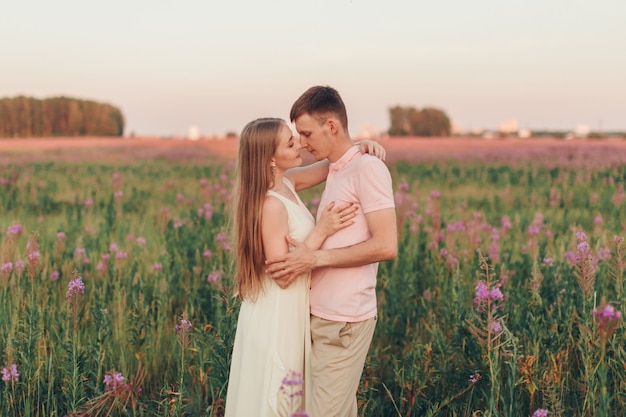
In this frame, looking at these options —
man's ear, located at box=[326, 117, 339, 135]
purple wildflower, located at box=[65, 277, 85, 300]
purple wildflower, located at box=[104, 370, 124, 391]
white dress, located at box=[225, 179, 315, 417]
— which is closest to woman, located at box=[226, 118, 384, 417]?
white dress, located at box=[225, 179, 315, 417]

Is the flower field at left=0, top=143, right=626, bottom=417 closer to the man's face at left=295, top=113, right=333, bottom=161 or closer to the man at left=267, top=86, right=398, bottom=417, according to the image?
the man at left=267, top=86, right=398, bottom=417

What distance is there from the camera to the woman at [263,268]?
2865mm

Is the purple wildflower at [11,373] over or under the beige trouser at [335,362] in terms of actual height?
under

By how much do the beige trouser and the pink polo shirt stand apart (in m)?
0.05

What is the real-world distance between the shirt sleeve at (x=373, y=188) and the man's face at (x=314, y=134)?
0.25m

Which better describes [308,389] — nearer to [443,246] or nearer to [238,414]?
[238,414]

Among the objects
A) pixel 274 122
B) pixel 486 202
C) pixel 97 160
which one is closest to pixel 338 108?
pixel 274 122

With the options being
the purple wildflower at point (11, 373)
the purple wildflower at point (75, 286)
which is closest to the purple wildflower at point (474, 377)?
the purple wildflower at point (75, 286)

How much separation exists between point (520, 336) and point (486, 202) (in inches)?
285

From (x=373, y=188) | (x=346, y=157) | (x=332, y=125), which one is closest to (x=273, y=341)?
(x=373, y=188)

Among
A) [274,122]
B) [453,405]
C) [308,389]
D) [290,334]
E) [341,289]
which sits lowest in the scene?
[453,405]

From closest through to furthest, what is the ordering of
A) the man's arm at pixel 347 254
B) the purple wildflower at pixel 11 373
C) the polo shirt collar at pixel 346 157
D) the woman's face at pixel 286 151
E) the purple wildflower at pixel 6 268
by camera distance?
the man's arm at pixel 347 254, the woman's face at pixel 286 151, the polo shirt collar at pixel 346 157, the purple wildflower at pixel 11 373, the purple wildflower at pixel 6 268

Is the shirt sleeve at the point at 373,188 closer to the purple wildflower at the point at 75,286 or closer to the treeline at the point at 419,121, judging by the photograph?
the purple wildflower at the point at 75,286

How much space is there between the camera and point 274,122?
2.95 meters
